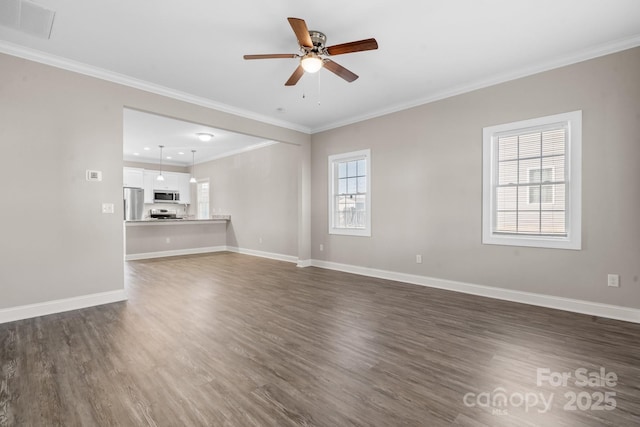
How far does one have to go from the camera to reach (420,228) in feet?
15.4

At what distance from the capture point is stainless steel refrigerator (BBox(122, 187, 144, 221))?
907cm

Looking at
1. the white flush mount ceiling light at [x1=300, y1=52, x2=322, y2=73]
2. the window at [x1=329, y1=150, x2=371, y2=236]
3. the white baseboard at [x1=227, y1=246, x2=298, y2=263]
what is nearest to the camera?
the white flush mount ceiling light at [x1=300, y1=52, x2=322, y2=73]

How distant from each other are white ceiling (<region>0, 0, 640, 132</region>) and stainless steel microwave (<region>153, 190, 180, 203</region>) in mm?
6264

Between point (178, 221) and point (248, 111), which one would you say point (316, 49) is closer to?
point (248, 111)

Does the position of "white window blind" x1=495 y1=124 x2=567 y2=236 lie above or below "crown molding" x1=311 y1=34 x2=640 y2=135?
below

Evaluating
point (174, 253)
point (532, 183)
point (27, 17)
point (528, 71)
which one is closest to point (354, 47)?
point (528, 71)

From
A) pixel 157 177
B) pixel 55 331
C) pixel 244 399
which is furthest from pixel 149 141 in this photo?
pixel 244 399

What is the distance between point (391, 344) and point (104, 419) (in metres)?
2.04

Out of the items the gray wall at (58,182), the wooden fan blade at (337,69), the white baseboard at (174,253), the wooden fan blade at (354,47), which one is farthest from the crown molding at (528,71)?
the white baseboard at (174,253)

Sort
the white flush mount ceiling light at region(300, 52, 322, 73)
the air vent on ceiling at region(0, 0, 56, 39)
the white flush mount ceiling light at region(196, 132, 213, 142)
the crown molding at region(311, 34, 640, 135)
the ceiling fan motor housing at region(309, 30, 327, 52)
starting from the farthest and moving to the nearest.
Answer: the white flush mount ceiling light at region(196, 132, 213, 142)
the crown molding at region(311, 34, 640, 135)
the ceiling fan motor housing at region(309, 30, 327, 52)
the white flush mount ceiling light at region(300, 52, 322, 73)
the air vent on ceiling at region(0, 0, 56, 39)

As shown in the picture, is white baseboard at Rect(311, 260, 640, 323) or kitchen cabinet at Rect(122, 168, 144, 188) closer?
white baseboard at Rect(311, 260, 640, 323)

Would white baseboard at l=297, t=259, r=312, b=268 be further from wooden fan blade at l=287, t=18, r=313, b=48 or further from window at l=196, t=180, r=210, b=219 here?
window at l=196, t=180, r=210, b=219

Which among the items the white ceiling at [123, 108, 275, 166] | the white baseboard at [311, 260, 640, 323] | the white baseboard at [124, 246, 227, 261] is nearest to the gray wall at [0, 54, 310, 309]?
the white ceiling at [123, 108, 275, 166]

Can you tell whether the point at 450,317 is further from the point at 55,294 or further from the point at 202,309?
the point at 55,294
